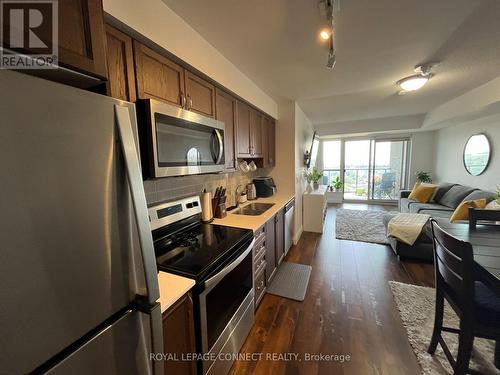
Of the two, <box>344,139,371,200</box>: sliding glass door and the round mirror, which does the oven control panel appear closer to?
the round mirror

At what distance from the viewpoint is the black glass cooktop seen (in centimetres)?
118

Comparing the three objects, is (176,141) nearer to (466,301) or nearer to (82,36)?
(82,36)

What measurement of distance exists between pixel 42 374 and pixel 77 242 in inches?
12.5

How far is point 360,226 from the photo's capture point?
4492mm

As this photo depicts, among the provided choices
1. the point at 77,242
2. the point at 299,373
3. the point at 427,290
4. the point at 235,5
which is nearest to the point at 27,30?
the point at 77,242

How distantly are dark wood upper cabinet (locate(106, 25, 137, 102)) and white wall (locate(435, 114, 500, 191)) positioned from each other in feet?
17.5

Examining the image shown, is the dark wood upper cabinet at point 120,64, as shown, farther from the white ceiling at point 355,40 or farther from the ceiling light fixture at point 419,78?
the ceiling light fixture at point 419,78

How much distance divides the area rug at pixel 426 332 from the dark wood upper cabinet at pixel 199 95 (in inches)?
98.3

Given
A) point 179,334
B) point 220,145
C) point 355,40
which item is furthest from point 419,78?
point 179,334

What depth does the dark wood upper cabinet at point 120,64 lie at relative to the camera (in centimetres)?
103

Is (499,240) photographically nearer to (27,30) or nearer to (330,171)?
(27,30)

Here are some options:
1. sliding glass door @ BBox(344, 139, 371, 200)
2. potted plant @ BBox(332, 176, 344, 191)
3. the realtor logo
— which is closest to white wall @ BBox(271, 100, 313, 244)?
the realtor logo

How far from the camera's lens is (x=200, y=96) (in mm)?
1661

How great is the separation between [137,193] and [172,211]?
1.00 meters
